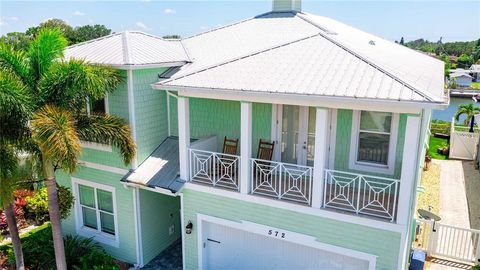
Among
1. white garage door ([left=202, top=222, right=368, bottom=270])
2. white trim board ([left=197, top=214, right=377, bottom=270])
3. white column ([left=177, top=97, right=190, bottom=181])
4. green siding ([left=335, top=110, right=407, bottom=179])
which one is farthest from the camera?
white column ([left=177, top=97, right=190, bottom=181])

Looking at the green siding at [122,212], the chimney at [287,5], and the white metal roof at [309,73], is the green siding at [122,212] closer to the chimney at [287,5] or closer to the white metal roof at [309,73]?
the white metal roof at [309,73]

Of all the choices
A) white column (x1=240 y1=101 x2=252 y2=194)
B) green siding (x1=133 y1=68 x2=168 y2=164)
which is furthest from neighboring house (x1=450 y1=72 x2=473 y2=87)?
white column (x1=240 y1=101 x2=252 y2=194)

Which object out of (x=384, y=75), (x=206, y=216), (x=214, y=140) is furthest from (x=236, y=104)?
(x=384, y=75)

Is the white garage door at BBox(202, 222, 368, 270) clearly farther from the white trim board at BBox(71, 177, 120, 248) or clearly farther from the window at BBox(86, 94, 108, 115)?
the window at BBox(86, 94, 108, 115)

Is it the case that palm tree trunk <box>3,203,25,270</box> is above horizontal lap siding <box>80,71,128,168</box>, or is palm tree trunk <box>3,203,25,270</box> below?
below

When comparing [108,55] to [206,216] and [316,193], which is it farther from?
[316,193]

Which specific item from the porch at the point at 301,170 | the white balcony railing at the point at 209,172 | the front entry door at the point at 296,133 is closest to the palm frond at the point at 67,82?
the porch at the point at 301,170

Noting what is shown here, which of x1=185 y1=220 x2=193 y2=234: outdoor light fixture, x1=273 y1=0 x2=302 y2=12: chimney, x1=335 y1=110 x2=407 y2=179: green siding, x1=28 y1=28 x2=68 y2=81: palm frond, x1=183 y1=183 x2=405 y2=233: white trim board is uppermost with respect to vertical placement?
x1=273 y1=0 x2=302 y2=12: chimney

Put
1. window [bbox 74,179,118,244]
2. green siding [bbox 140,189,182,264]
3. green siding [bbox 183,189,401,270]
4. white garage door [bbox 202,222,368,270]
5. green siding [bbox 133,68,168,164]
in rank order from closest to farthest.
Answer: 1. green siding [bbox 183,189,401,270]
2. white garage door [bbox 202,222,368,270]
3. green siding [bbox 133,68,168,164]
4. green siding [bbox 140,189,182,264]
5. window [bbox 74,179,118,244]
